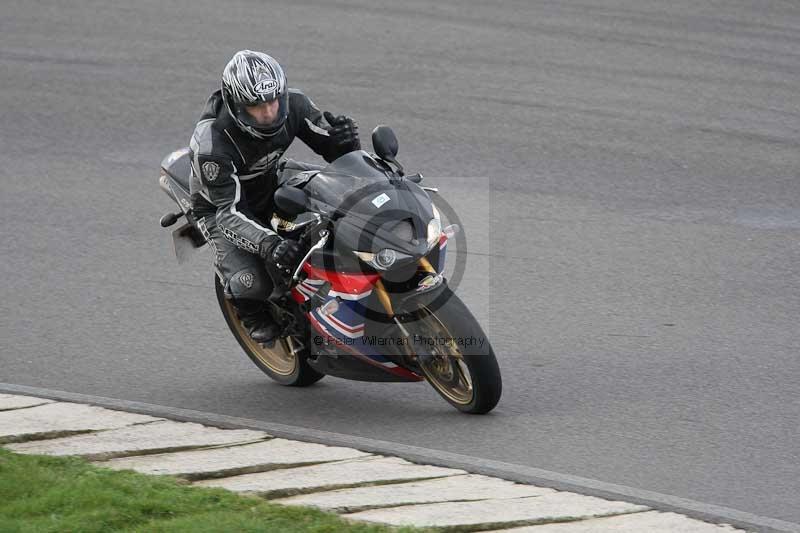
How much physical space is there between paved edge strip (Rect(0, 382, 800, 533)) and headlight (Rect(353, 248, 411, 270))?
2.82 feet

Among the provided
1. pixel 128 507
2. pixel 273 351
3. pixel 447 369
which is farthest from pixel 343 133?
pixel 128 507

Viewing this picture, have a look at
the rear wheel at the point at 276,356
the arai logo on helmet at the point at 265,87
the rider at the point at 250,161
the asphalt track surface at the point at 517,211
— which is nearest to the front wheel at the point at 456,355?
the asphalt track surface at the point at 517,211

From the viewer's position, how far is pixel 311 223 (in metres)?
6.46

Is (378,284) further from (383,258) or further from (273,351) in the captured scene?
(273,351)

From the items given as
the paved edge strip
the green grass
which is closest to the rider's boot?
the paved edge strip

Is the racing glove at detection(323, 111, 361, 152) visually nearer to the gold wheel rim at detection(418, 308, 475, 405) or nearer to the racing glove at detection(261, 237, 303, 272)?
the racing glove at detection(261, 237, 303, 272)

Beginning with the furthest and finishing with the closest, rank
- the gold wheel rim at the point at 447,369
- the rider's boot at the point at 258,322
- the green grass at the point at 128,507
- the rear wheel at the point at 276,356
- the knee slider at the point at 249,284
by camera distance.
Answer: the rear wheel at the point at 276,356 → the rider's boot at the point at 258,322 → the knee slider at the point at 249,284 → the gold wheel rim at the point at 447,369 → the green grass at the point at 128,507

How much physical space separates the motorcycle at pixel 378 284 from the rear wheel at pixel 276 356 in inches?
12.3

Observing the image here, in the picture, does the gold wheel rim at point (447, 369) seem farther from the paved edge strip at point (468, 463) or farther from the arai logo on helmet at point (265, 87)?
the arai logo on helmet at point (265, 87)

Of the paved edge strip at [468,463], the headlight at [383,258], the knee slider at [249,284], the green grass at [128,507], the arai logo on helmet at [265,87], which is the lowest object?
the green grass at [128,507]

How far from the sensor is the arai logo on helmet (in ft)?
21.1

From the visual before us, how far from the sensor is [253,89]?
6.42m

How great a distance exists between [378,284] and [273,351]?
131cm

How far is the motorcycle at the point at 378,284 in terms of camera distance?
620 cm
